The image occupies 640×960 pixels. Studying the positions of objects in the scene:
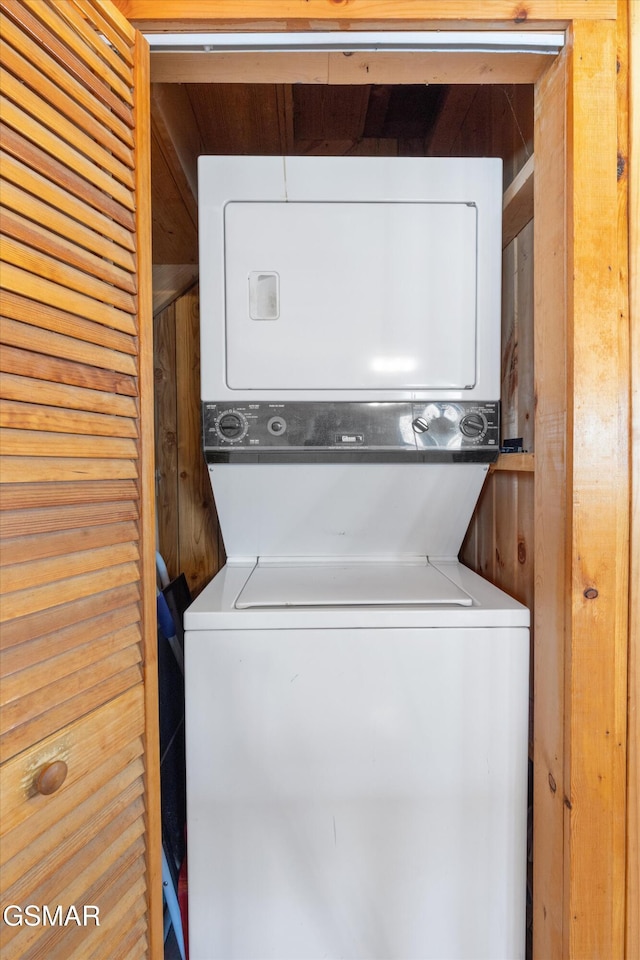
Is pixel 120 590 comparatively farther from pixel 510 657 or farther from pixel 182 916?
pixel 182 916

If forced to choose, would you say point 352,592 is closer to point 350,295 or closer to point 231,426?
point 231,426

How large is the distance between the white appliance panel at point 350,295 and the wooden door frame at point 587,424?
1.08 ft

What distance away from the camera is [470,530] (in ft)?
5.34

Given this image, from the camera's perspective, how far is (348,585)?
3.81ft

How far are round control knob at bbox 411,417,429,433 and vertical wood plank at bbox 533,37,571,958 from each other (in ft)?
0.98

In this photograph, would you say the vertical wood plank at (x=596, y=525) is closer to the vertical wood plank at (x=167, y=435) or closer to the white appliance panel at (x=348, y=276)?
the white appliance panel at (x=348, y=276)

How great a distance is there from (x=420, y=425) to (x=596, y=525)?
51 cm

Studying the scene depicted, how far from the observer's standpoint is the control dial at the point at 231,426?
3.99ft

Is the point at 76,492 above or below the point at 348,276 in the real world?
below

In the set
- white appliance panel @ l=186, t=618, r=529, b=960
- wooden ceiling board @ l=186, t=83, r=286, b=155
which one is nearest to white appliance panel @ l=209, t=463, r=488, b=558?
white appliance panel @ l=186, t=618, r=529, b=960

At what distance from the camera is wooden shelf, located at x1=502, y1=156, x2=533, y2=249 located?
1123mm

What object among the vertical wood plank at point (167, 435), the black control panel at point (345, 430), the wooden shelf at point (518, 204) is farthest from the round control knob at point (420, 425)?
the vertical wood plank at point (167, 435)

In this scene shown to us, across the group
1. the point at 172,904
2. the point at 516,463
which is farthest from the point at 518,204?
the point at 172,904

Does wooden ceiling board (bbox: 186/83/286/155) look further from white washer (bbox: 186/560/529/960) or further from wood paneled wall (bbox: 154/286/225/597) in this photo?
white washer (bbox: 186/560/529/960)
